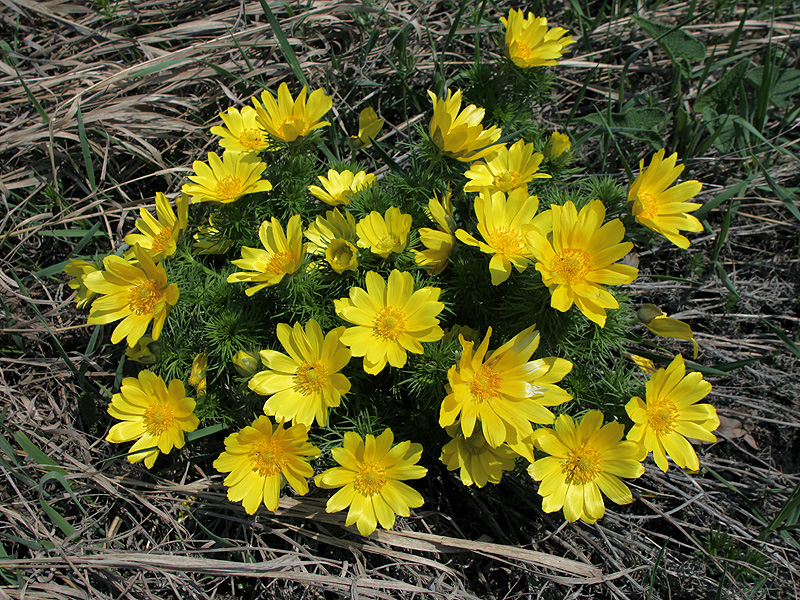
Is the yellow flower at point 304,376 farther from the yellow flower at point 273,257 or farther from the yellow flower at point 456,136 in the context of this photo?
the yellow flower at point 456,136

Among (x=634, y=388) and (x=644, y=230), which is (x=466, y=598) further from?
(x=644, y=230)

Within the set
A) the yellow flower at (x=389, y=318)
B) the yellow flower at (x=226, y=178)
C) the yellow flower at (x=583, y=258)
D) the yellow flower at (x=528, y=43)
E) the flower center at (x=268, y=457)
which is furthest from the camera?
the yellow flower at (x=528, y=43)

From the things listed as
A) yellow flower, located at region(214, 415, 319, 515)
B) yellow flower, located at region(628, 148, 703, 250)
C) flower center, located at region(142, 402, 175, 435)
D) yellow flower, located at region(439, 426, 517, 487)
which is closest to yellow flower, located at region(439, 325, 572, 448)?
yellow flower, located at region(439, 426, 517, 487)

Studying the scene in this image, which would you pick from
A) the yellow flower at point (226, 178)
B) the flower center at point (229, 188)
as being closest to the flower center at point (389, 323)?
the yellow flower at point (226, 178)

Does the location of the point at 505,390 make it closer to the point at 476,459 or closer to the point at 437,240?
the point at 476,459

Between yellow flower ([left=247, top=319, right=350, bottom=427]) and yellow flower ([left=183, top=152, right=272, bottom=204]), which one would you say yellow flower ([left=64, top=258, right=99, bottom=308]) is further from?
yellow flower ([left=247, top=319, right=350, bottom=427])

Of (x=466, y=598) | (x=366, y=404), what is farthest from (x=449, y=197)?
(x=466, y=598)

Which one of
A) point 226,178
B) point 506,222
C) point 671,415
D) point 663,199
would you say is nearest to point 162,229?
point 226,178
